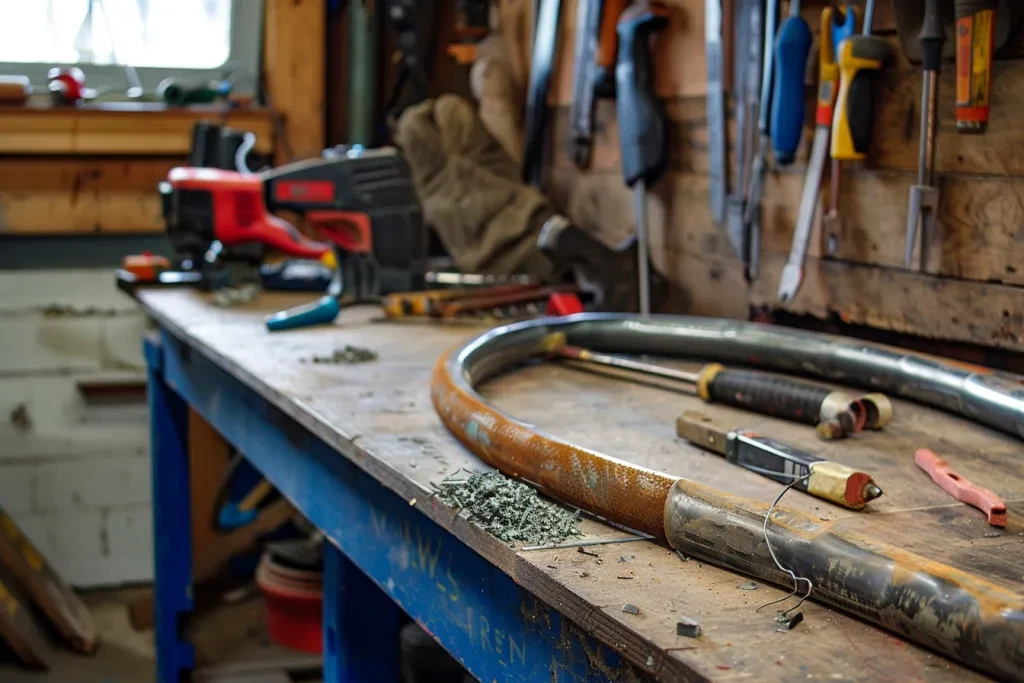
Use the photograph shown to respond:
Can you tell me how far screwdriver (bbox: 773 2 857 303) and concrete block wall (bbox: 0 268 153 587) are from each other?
2173 mm

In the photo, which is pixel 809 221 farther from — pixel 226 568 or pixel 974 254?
pixel 226 568

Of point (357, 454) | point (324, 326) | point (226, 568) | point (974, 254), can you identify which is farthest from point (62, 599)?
point (974, 254)

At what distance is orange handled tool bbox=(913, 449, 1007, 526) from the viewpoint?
2.87 feet

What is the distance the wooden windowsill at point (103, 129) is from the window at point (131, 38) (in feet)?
0.69

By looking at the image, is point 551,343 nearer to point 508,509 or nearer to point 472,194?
point 508,509

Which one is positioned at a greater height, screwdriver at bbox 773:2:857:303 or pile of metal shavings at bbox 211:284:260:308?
screwdriver at bbox 773:2:857:303

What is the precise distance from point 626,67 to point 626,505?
4.80ft

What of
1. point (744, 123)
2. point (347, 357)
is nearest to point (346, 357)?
point (347, 357)

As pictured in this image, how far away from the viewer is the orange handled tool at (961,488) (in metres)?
0.87

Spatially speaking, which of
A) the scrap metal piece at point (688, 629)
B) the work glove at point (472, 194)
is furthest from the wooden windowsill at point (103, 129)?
the scrap metal piece at point (688, 629)

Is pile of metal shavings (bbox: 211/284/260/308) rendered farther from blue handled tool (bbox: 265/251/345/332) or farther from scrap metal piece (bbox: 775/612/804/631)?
scrap metal piece (bbox: 775/612/804/631)

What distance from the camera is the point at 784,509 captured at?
0.77 meters

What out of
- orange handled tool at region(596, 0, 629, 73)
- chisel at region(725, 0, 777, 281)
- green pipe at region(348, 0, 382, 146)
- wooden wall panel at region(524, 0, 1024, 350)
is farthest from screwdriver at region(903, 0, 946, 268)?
green pipe at region(348, 0, 382, 146)

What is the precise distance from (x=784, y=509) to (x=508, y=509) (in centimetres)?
23
